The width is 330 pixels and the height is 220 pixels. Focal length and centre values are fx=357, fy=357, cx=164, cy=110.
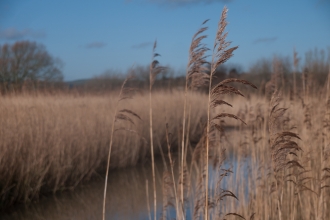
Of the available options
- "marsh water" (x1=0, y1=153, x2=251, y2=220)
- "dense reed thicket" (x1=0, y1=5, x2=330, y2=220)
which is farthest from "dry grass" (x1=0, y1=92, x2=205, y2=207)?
"marsh water" (x1=0, y1=153, x2=251, y2=220)

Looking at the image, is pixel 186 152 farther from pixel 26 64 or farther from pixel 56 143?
pixel 26 64

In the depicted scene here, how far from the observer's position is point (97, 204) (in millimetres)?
5312

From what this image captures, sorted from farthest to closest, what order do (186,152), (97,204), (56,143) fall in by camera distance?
(56,143) < (97,204) < (186,152)

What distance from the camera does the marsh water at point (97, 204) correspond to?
4.75 meters

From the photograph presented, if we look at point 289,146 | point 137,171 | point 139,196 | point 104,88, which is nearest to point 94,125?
point 137,171

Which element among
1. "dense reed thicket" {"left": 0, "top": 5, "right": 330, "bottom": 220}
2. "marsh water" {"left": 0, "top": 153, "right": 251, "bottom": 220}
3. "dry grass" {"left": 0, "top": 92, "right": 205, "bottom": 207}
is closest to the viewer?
"dense reed thicket" {"left": 0, "top": 5, "right": 330, "bottom": 220}

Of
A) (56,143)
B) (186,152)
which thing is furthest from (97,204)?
(186,152)

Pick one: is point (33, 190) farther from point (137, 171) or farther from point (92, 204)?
point (137, 171)

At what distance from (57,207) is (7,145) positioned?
1.14 metres

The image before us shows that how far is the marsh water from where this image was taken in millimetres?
4750

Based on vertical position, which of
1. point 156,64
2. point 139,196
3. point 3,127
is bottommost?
point 139,196

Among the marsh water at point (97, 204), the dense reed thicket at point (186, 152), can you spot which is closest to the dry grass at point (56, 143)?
the dense reed thicket at point (186, 152)

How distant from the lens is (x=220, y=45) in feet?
4.70

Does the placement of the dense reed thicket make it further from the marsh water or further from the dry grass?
the marsh water
